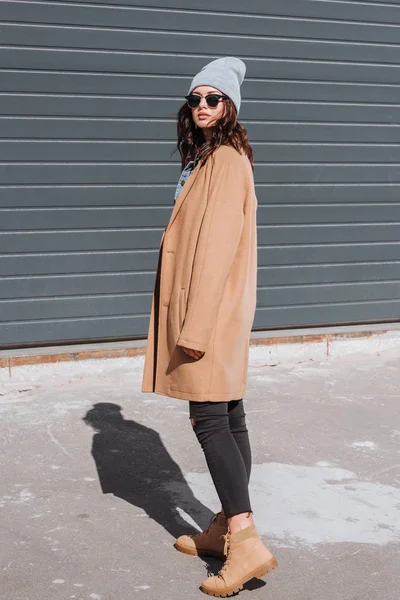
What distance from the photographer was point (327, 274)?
7117 mm

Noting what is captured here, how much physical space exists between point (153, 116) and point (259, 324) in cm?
162

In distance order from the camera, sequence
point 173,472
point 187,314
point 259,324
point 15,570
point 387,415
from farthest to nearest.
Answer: point 259,324 < point 387,415 < point 173,472 < point 15,570 < point 187,314

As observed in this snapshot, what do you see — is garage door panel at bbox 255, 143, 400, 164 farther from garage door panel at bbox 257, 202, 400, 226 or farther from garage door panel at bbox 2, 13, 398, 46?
garage door panel at bbox 2, 13, 398, 46

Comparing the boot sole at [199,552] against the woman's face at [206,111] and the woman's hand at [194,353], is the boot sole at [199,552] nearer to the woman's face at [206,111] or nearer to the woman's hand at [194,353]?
the woman's hand at [194,353]

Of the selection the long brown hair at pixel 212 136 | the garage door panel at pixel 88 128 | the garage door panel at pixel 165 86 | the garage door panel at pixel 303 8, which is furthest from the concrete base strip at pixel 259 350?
the long brown hair at pixel 212 136

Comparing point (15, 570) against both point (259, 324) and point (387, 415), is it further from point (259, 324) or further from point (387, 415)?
point (259, 324)

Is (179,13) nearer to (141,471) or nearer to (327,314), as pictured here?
(327,314)

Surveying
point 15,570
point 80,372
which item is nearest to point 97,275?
point 80,372

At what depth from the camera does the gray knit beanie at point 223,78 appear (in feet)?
11.4

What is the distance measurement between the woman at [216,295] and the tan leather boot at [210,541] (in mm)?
116

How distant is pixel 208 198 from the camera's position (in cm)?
337

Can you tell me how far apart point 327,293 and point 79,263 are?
1869mm

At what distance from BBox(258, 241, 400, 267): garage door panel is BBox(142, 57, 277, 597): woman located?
3371 millimetres

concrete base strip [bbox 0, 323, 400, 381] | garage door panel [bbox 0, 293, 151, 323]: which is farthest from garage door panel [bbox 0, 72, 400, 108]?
concrete base strip [bbox 0, 323, 400, 381]
